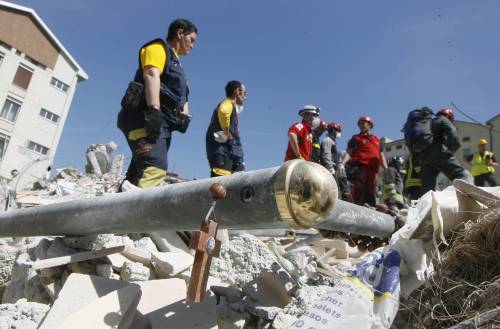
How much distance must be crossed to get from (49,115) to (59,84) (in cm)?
273

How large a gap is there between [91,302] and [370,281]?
3.40 ft

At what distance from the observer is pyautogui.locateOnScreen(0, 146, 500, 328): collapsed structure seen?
4.13 feet

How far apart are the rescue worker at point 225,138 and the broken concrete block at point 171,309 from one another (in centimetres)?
295

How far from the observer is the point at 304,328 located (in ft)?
4.40

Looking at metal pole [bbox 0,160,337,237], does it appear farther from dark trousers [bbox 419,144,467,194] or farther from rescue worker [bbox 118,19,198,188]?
dark trousers [bbox 419,144,467,194]

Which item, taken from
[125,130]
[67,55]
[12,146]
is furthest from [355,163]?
[67,55]

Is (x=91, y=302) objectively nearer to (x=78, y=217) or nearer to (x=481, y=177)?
(x=78, y=217)

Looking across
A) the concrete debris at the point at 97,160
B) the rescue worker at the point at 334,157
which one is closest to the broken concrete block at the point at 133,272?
the rescue worker at the point at 334,157

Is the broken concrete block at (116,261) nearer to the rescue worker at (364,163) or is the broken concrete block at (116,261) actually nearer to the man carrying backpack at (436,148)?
the man carrying backpack at (436,148)

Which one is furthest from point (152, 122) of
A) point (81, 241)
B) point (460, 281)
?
point (460, 281)

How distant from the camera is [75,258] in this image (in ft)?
6.61

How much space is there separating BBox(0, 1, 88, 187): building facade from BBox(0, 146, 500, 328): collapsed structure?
2782 cm

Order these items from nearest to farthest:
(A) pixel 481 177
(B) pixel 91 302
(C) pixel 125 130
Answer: (B) pixel 91 302 → (C) pixel 125 130 → (A) pixel 481 177

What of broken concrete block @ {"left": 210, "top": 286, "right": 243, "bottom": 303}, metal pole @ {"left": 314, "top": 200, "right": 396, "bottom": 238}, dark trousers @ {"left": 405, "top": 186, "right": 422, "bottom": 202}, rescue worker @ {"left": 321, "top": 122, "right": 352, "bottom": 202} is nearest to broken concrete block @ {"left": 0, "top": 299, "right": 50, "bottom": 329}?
broken concrete block @ {"left": 210, "top": 286, "right": 243, "bottom": 303}
